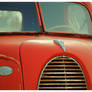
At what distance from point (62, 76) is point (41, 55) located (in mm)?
321

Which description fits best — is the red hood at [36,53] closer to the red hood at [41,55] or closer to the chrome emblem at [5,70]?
the red hood at [41,55]

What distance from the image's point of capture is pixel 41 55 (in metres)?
3.10

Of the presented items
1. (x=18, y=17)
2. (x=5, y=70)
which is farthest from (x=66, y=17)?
(x=5, y=70)

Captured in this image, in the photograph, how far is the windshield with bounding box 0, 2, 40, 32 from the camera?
371cm

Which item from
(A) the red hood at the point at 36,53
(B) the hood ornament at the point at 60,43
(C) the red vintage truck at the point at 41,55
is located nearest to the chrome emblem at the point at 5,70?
(C) the red vintage truck at the point at 41,55

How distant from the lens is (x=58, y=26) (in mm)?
3838

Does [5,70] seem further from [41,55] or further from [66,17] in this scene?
[66,17]

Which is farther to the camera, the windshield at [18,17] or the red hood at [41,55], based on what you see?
the windshield at [18,17]

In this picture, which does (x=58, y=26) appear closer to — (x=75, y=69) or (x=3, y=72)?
(x=75, y=69)

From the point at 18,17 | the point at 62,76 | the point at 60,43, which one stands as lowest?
the point at 62,76

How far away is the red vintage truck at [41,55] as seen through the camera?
3.02 meters

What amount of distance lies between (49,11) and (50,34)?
0.44m

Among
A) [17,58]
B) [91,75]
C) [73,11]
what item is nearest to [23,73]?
[17,58]

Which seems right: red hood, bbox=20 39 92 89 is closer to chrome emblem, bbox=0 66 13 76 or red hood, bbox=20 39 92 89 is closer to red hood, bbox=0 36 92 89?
red hood, bbox=0 36 92 89
